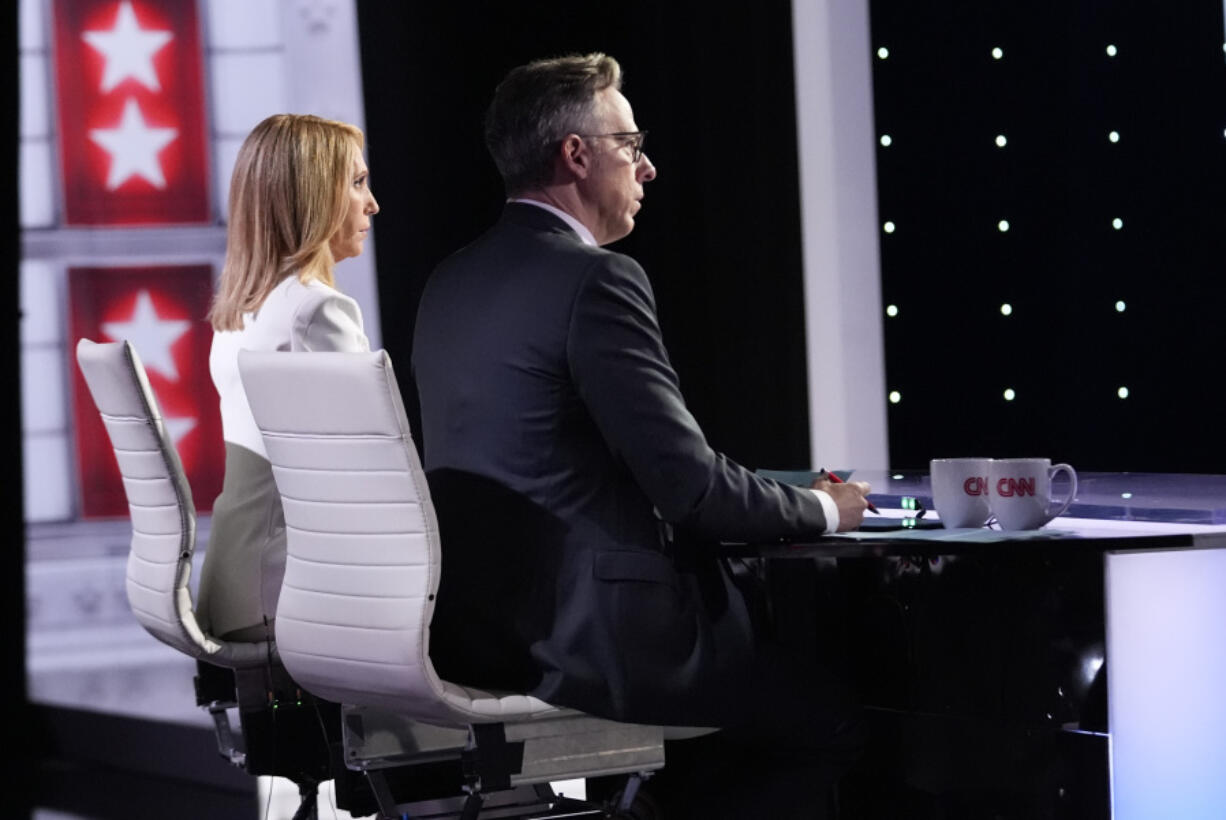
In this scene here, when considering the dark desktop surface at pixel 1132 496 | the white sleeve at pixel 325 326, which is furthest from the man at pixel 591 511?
the white sleeve at pixel 325 326

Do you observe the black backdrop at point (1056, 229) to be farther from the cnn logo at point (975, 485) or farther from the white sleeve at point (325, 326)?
the white sleeve at point (325, 326)

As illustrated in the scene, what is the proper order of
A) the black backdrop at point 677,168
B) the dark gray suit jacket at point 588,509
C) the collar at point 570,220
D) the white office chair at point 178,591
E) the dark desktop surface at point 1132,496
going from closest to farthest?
the dark gray suit jacket at point 588,509 < the dark desktop surface at point 1132,496 < the collar at point 570,220 < the white office chair at point 178,591 < the black backdrop at point 677,168

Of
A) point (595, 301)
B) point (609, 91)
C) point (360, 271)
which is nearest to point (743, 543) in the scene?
point (595, 301)

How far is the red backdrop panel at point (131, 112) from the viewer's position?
4.56 metres

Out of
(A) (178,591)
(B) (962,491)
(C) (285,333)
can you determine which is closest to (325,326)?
(C) (285,333)

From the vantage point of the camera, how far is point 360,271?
452 cm

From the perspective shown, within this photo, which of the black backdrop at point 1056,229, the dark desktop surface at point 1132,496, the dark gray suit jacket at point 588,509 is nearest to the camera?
the dark gray suit jacket at point 588,509

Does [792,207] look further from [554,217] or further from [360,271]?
[554,217]

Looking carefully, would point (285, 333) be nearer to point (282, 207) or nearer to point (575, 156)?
point (282, 207)

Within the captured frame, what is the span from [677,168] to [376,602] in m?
3.10

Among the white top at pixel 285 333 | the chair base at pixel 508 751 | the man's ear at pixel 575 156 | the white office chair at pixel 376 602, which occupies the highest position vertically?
the man's ear at pixel 575 156

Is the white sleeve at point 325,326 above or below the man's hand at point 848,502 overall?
above

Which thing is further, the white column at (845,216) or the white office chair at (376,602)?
the white column at (845,216)

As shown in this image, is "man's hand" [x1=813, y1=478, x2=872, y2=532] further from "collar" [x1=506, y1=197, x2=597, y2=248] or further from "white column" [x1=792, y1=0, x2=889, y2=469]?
"white column" [x1=792, y1=0, x2=889, y2=469]
